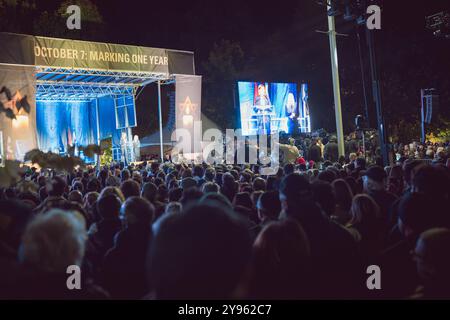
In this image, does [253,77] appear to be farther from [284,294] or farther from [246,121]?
[284,294]

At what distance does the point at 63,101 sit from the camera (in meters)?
28.6

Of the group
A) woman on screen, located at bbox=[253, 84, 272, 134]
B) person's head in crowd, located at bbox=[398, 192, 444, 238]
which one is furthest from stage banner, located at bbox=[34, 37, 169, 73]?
person's head in crowd, located at bbox=[398, 192, 444, 238]

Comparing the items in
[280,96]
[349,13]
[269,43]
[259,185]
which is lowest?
[259,185]

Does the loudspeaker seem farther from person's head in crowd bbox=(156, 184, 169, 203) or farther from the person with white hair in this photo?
the person with white hair

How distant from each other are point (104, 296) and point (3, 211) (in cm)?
117

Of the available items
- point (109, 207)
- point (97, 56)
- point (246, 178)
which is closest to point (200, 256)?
point (109, 207)

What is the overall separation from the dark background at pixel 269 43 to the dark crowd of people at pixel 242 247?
2843 centimetres

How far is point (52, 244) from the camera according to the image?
2.20m

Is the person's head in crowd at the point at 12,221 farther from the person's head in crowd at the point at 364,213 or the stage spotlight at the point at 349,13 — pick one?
the stage spotlight at the point at 349,13

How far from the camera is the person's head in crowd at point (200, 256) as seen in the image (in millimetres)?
1522

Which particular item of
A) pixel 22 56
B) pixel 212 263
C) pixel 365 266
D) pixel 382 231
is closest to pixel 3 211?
pixel 212 263

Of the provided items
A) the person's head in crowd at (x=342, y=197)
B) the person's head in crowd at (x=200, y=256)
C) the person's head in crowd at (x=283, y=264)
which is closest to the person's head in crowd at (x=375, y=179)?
the person's head in crowd at (x=342, y=197)

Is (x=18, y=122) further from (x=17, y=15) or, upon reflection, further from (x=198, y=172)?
(x=17, y=15)

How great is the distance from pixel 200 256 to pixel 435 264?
55.2 inches
